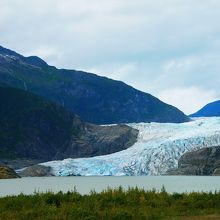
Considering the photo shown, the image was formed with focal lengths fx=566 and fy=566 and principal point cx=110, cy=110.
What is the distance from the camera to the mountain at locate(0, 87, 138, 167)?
11312cm

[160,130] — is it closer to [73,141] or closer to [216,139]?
[216,139]

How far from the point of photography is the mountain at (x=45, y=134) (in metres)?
113

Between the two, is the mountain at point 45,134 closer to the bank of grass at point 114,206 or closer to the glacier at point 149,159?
the glacier at point 149,159

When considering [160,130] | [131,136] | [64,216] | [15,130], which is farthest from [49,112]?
[64,216]

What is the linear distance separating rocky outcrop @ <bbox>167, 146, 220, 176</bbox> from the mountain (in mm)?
21619

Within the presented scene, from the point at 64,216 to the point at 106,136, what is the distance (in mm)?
100482

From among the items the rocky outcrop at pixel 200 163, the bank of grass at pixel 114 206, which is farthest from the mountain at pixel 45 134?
the bank of grass at pixel 114 206

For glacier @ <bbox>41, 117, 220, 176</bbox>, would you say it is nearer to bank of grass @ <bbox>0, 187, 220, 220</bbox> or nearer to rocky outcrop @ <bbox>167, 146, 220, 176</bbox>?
rocky outcrop @ <bbox>167, 146, 220, 176</bbox>

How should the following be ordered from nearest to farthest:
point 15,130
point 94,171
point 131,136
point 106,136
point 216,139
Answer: point 94,171, point 216,139, point 131,136, point 106,136, point 15,130

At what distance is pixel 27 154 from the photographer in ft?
443

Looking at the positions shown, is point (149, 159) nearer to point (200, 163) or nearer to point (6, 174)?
point (200, 163)

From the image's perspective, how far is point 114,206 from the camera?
1688 centimetres

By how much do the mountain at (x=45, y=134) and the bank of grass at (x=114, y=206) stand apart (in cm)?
8485

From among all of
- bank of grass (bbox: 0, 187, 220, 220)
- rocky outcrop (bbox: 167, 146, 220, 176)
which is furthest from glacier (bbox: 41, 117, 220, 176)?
bank of grass (bbox: 0, 187, 220, 220)
